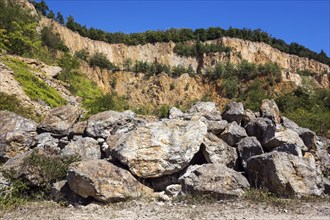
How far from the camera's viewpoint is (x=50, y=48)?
42312 mm

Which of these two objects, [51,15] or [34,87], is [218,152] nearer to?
[34,87]

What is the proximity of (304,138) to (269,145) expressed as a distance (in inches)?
71.2

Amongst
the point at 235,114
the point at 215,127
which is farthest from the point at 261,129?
the point at 215,127

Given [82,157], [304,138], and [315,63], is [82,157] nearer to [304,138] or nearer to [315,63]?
[304,138]

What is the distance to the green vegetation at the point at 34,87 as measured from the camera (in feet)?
55.9

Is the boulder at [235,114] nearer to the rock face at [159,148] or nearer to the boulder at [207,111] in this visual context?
the boulder at [207,111]

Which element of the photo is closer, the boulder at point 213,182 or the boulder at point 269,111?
the boulder at point 213,182

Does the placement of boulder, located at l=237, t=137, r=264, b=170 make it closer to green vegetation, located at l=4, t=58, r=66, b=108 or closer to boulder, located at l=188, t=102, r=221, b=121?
boulder, located at l=188, t=102, r=221, b=121

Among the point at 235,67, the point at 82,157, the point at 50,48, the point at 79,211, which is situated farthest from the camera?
the point at 235,67

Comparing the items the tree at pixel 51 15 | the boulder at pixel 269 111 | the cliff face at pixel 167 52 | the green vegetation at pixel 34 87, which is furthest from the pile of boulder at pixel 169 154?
the tree at pixel 51 15

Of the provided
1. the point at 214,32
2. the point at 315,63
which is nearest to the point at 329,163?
the point at 214,32

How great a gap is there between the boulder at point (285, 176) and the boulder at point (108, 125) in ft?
13.1

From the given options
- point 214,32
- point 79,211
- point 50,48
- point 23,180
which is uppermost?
point 214,32

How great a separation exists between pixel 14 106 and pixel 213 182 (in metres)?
9.56
